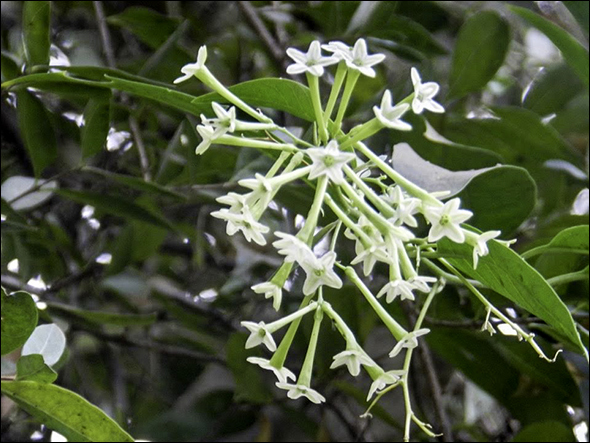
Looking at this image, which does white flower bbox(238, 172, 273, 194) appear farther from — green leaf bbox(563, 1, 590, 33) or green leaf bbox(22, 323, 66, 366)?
green leaf bbox(563, 1, 590, 33)

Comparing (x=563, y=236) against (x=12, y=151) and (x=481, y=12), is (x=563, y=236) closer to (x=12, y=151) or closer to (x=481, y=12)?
(x=481, y=12)

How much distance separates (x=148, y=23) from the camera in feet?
4.14

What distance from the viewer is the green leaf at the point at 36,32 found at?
933mm

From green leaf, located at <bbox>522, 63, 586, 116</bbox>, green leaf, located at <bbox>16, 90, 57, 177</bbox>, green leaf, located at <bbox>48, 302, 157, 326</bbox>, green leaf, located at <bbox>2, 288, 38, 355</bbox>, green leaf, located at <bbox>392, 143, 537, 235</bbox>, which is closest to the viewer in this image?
green leaf, located at <bbox>2, 288, 38, 355</bbox>

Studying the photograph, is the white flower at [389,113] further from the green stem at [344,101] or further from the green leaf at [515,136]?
the green leaf at [515,136]

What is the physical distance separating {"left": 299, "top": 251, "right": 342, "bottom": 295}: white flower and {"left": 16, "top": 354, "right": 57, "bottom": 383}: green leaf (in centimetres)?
31

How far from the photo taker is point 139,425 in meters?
1.28

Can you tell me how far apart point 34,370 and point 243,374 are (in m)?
0.54

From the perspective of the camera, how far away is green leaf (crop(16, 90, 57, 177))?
97 centimetres

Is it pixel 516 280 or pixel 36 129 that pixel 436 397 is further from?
pixel 36 129

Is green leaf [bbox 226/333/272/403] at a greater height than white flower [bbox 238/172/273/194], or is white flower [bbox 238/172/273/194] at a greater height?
white flower [bbox 238/172/273/194]

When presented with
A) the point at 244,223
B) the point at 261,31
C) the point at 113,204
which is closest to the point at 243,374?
the point at 113,204

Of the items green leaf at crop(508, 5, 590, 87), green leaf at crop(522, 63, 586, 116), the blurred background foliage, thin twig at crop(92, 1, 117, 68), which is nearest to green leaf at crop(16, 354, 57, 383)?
the blurred background foliage

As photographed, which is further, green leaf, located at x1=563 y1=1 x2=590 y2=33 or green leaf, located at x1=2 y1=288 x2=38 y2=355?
green leaf, located at x1=563 y1=1 x2=590 y2=33
